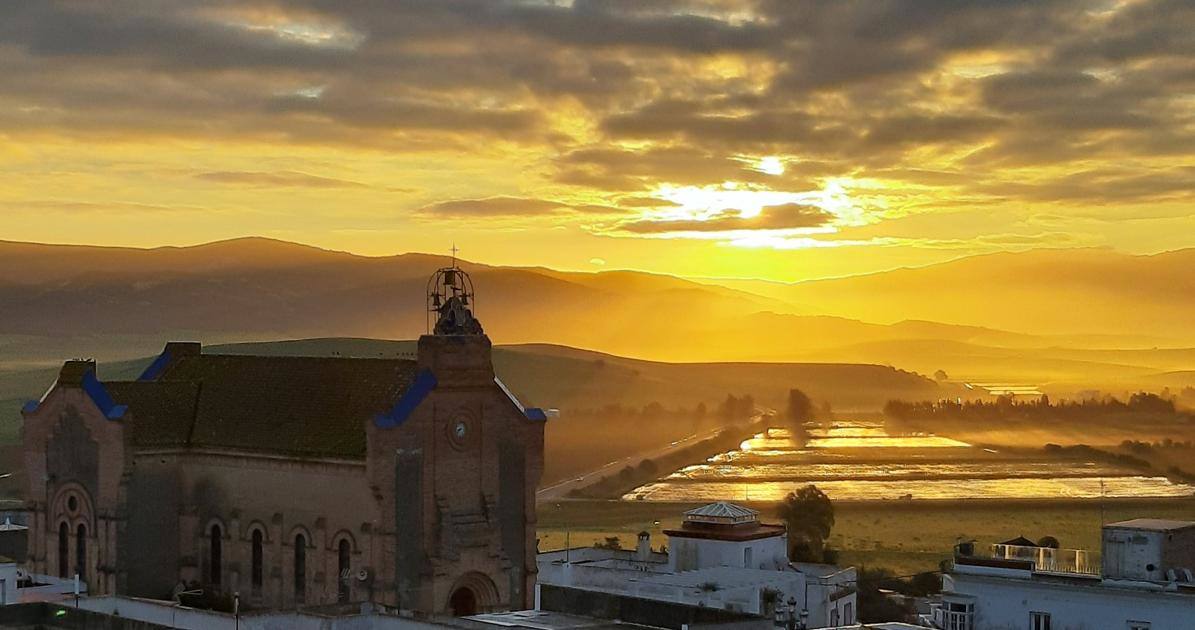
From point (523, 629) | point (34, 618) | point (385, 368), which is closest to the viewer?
point (523, 629)

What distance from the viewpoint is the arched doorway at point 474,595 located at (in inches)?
2253

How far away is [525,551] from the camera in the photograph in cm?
5897

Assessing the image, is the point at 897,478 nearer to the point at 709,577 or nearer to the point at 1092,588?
the point at 709,577

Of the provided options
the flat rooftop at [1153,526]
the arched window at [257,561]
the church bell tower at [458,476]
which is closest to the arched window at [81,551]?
the arched window at [257,561]

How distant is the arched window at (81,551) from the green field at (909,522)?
1640 inches

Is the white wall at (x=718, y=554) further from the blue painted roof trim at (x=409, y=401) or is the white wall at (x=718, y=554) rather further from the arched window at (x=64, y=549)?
the arched window at (x=64, y=549)

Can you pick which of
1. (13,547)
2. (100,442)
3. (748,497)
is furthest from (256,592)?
(748,497)

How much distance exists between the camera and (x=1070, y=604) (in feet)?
154

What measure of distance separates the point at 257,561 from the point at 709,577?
59.0 feet

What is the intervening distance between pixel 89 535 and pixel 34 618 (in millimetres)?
7269

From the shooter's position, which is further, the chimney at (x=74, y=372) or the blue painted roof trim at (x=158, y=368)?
the blue painted roof trim at (x=158, y=368)

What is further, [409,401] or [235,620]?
[409,401]

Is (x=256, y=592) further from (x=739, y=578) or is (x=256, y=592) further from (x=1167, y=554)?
(x=1167, y=554)

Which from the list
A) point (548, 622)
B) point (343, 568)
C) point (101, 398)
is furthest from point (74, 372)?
point (548, 622)
